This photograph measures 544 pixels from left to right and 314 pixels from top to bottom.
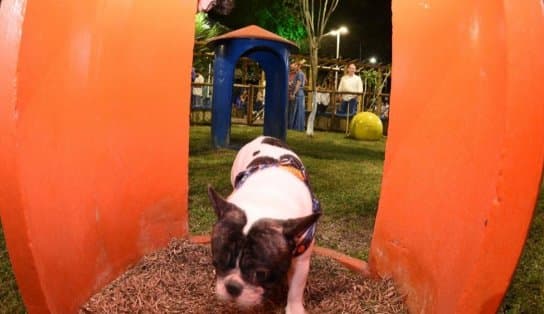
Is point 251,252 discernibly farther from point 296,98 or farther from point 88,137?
point 296,98

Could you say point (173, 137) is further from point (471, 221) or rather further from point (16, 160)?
point (471, 221)

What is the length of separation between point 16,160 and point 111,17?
39.7 inches

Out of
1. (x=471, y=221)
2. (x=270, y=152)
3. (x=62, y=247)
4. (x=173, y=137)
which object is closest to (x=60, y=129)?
(x=62, y=247)

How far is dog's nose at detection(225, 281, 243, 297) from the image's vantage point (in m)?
2.02

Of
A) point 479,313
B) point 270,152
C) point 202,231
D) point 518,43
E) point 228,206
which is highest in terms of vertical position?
point 518,43

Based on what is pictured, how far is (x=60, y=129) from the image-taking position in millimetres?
2211

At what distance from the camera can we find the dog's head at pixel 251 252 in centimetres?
201

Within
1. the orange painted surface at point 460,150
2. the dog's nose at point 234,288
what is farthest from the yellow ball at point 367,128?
the dog's nose at point 234,288

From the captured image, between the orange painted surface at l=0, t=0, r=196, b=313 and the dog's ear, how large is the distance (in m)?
1.01

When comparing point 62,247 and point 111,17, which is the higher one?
point 111,17

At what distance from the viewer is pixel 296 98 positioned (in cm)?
1493

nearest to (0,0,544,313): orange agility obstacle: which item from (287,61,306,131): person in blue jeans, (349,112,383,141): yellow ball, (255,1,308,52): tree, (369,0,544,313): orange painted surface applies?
(369,0,544,313): orange painted surface

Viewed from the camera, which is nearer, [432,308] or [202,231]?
[432,308]

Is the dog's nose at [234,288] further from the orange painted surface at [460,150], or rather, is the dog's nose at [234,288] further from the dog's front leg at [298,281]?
the orange painted surface at [460,150]
